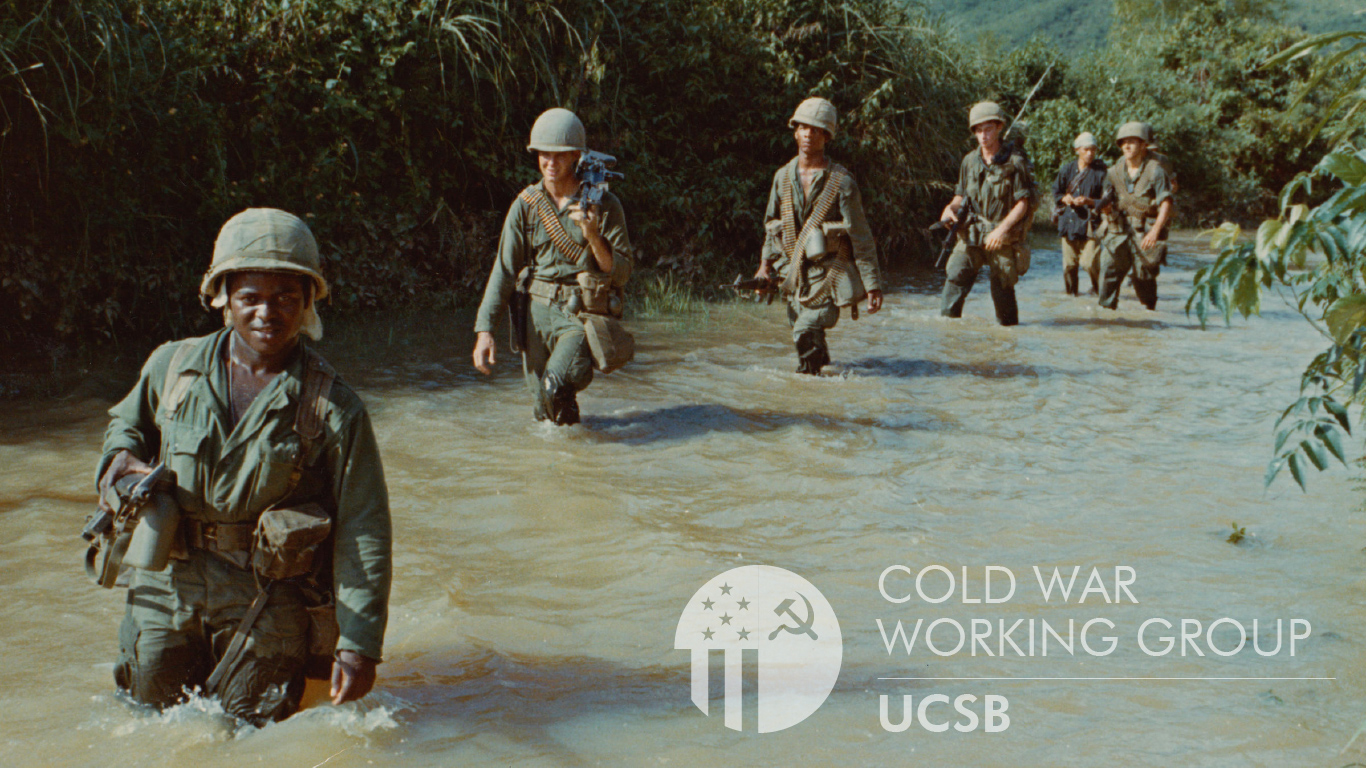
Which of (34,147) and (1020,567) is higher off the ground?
(34,147)

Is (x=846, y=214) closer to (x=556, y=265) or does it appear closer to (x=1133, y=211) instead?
(x=556, y=265)

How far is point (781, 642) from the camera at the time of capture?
4230 mm

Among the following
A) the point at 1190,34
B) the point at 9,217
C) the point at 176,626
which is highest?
the point at 1190,34

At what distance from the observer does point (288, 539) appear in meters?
3.03

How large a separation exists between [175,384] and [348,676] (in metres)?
0.89

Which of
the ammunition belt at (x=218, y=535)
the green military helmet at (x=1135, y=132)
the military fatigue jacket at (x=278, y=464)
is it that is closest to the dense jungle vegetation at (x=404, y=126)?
the green military helmet at (x=1135, y=132)

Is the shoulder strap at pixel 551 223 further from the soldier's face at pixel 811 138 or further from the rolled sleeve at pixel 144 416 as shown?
the rolled sleeve at pixel 144 416

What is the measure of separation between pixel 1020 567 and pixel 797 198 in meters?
4.13

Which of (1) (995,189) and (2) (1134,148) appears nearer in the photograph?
(1) (995,189)

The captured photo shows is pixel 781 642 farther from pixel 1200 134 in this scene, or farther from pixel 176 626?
pixel 1200 134

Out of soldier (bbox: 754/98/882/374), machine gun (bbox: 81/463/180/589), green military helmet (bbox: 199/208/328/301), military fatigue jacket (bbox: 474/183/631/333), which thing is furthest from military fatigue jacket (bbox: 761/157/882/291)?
machine gun (bbox: 81/463/180/589)

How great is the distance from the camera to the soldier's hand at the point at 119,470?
10.1 ft

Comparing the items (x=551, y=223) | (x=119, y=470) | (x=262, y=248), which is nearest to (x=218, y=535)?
(x=119, y=470)

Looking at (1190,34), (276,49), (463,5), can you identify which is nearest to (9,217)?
(276,49)
